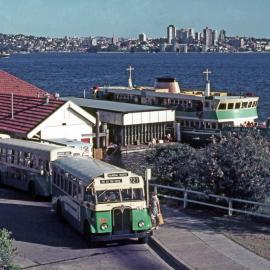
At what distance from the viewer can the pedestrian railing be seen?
2142 centimetres

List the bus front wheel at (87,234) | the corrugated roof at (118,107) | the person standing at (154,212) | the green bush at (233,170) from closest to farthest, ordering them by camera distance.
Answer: the bus front wheel at (87,234)
the person standing at (154,212)
the green bush at (233,170)
the corrugated roof at (118,107)

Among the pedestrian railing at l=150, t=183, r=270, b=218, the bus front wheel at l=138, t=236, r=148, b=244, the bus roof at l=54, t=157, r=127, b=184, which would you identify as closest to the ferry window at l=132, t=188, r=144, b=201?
the bus roof at l=54, t=157, r=127, b=184

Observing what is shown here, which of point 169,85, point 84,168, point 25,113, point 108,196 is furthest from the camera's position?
point 169,85

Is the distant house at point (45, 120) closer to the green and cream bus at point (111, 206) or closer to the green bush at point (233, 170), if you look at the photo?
the green bush at point (233, 170)

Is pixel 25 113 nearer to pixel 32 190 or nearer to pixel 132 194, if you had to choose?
pixel 32 190

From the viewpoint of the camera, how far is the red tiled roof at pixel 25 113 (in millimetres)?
33500

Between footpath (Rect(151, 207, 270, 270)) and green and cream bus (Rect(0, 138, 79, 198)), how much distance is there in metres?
5.60

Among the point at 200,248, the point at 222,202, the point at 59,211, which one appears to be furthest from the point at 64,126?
the point at 200,248

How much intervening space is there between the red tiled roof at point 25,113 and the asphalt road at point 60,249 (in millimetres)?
10419

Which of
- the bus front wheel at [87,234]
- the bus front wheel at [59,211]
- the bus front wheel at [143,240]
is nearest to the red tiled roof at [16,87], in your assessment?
the bus front wheel at [59,211]

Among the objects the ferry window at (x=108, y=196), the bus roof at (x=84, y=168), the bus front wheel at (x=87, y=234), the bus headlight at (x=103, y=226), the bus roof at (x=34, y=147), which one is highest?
the bus roof at (x=34, y=147)

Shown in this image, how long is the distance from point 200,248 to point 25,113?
59.5 ft

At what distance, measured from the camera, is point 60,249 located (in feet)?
61.9

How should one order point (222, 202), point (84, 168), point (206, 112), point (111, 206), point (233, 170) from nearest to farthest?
point (111, 206) → point (84, 168) → point (233, 170) → point (222, 202) → point (206, 112)
